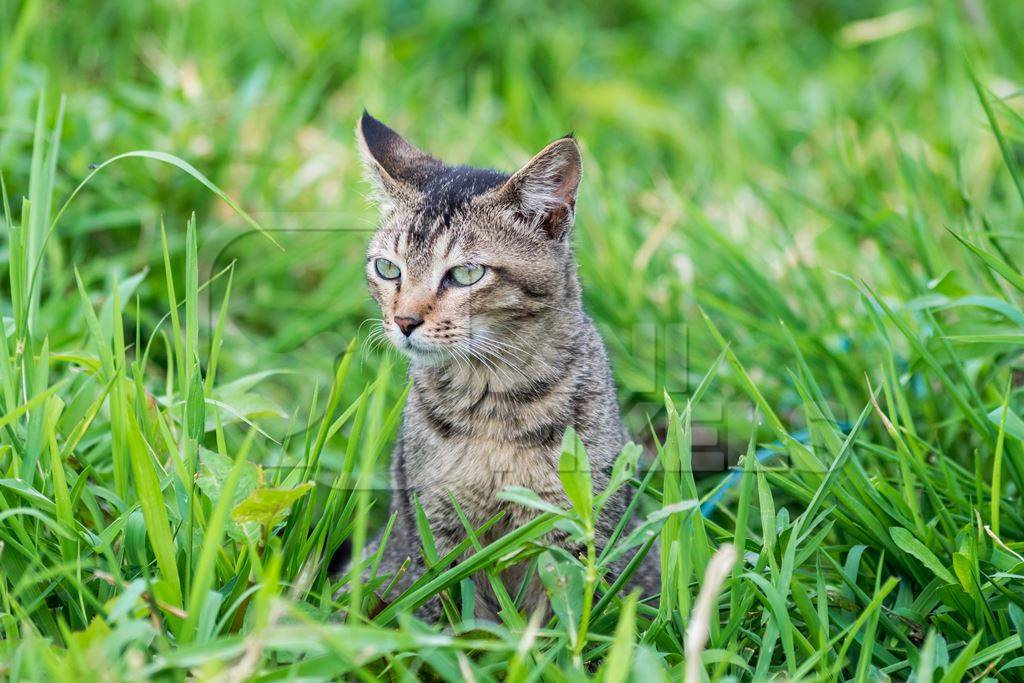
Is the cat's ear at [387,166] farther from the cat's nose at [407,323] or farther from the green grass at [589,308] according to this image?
the cat's nose at [407,323]

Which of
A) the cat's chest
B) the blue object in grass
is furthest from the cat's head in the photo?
the blue object in grass

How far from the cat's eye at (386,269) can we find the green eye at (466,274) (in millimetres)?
183

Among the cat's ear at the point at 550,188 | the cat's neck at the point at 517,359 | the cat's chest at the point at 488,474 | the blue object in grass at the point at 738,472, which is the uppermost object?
the cat's ear at the point at 550,188

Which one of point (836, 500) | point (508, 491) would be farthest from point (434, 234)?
point (836, 500)

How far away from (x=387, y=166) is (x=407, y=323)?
587mm

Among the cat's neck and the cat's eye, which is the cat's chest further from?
the cat's eye

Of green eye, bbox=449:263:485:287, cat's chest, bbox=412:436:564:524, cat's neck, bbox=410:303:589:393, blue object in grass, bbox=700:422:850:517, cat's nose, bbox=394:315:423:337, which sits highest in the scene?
green eye, bbox=449:263:485:287

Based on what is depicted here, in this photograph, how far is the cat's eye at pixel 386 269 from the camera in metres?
2.89

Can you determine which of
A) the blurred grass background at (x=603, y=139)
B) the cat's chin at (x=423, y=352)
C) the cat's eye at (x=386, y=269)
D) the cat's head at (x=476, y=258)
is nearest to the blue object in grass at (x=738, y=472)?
the blurred grass background at (x=603, y=139)

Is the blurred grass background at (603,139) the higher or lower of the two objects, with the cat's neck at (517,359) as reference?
higher

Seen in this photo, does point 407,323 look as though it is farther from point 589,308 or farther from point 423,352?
point 589,308

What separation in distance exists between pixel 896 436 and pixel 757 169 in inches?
111

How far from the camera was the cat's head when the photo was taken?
2.68 meters

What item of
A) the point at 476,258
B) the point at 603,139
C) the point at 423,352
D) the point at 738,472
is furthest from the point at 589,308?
the point at 603,139
